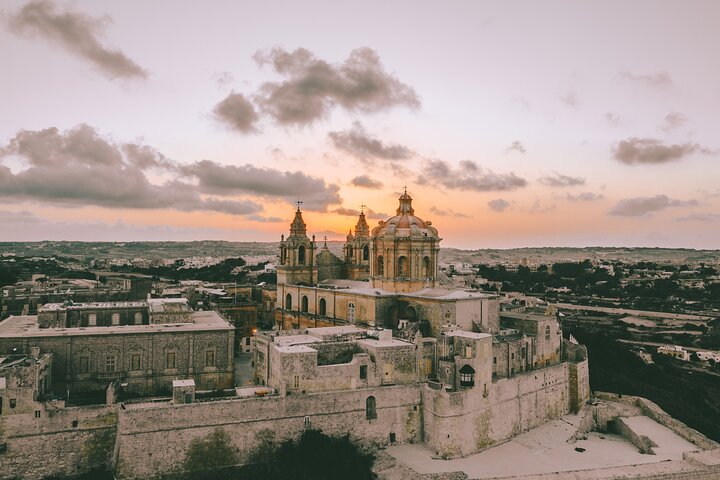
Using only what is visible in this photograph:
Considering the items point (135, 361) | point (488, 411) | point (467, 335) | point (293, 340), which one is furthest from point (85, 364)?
point (488, 411)

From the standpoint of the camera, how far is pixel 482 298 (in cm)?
3691

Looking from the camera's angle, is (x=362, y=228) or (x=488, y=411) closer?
(x=488, y=411)

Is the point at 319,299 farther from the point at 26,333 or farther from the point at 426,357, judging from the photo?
the point at 26,333

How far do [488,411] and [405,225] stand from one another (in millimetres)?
13426

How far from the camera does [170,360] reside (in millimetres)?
30469

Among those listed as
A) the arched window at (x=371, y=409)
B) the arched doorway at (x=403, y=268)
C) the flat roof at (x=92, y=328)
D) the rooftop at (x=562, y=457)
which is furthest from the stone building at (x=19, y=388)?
the arched doorway at (x=403, y=268)

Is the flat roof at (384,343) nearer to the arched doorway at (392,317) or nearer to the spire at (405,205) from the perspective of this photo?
Answer: the arched doorway at (392,317)

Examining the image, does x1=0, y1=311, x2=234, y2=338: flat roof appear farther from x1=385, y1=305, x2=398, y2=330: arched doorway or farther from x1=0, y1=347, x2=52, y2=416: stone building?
x1=385, y1=305, x2=398, y2=330: arched doorway

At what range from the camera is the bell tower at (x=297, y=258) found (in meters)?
46.3

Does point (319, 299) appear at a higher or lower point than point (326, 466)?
higher

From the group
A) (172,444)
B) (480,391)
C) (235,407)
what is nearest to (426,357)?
(480,391)

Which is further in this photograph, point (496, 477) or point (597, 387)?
point (597, 387)

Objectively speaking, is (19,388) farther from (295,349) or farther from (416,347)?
(416,347)

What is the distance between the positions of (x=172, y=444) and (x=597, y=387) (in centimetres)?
3226
